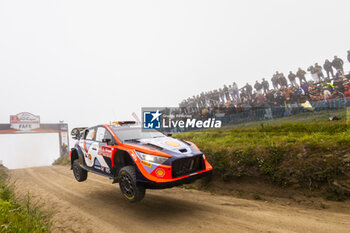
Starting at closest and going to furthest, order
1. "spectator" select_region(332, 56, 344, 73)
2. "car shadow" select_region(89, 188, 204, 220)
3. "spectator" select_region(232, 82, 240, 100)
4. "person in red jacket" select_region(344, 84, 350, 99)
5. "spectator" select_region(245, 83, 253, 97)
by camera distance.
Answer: "car shadow" select_region(89, 188, 204, 220) → "person in red jacket" select_region(344, 84, 350, 99) → "spectator" select_region(332, 56, 344, 73) → "spectator" select_region(245, 83, 253, 97) → "spectator" select_region(232, 82, 240, 100)

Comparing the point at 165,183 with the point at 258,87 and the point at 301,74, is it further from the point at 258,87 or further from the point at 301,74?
the point at 258,87

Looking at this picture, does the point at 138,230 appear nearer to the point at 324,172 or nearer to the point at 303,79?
the point at 324,172

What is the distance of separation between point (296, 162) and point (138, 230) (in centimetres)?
454

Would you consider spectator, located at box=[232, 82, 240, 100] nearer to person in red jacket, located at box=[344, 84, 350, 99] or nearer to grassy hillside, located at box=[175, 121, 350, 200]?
person in red jacket, located at box=[344, 84, 350, 99]

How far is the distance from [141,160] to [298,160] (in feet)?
14.4

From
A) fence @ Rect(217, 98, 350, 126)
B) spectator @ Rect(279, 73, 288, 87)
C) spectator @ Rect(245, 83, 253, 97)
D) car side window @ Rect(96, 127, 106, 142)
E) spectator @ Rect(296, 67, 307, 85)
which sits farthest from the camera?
spectator @ Rect(245, 83, 253, 97)

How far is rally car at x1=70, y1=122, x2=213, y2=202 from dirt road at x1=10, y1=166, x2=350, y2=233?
707 mm

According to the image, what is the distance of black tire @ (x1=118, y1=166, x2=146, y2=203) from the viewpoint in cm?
425

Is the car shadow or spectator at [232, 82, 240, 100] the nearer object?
the car shadow

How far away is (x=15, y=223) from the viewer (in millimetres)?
3344

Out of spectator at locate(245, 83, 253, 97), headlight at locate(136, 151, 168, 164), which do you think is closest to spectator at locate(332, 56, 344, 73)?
spectator at locate(245, 83, 253, 97)

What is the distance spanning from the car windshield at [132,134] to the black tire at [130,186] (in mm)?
894

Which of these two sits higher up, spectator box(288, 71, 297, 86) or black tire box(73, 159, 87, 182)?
spectator box(288, 71, 297, 86)

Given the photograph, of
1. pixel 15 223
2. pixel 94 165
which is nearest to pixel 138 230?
pixel 15 223
